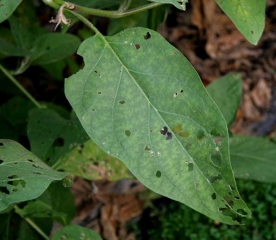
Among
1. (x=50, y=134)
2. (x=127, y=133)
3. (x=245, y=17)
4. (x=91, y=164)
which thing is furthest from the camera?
(x=91, y=164)

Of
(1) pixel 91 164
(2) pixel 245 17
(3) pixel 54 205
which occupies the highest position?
(2) pixel 245 17

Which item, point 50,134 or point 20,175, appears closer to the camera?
point 20,175

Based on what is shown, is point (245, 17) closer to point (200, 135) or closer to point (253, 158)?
point (200, 135)

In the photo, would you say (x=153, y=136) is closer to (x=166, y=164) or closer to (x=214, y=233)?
(x=166, y=164)

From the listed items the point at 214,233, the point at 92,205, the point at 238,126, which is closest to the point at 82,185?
the point at 92,205

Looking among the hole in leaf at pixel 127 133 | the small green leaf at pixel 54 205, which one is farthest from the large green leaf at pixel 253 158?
the hole in leaf at pixel 127 133

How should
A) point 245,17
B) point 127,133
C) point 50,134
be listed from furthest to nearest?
point 50,134
point 245,17
point 127,133

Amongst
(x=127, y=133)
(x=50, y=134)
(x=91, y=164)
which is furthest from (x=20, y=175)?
(x=91, y=164)

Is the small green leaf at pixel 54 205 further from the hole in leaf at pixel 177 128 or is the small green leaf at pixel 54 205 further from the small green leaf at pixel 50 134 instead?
the hole in leaf at pixel 177 128
